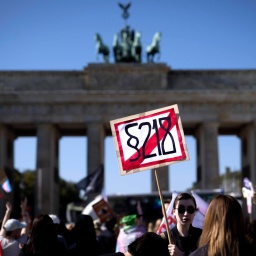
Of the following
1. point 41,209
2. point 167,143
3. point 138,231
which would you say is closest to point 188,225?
point 167,143

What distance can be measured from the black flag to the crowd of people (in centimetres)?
2697

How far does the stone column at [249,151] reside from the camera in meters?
59.8

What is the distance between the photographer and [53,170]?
202 feet

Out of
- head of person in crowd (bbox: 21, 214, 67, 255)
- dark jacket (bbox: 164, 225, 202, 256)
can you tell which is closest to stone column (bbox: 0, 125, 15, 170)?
head of person in crowd (bbox: 21, 214, 67, 255)

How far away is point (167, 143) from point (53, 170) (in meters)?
53.4

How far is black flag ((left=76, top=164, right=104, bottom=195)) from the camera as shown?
135 ft

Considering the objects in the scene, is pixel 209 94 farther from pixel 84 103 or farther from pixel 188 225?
pixel 188 225

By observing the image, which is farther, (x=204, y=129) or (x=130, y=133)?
(x=204, y=129)

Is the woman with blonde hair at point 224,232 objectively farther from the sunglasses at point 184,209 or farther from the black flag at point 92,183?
the black flag at point 92,183

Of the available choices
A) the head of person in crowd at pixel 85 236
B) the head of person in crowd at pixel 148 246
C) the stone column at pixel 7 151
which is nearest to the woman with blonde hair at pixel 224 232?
the head of person in crowd at pixel 148 246

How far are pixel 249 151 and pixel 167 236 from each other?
53.2m

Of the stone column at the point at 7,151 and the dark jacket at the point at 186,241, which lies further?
the stone column at the point at 7,151

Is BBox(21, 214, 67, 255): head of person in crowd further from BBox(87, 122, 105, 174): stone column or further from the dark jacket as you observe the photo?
BBox(87, 122, 105, 174): stone column

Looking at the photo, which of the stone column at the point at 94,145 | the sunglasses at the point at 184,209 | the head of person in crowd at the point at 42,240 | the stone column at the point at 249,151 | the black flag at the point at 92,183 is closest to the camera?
the sunglasses at the point at 184,209
